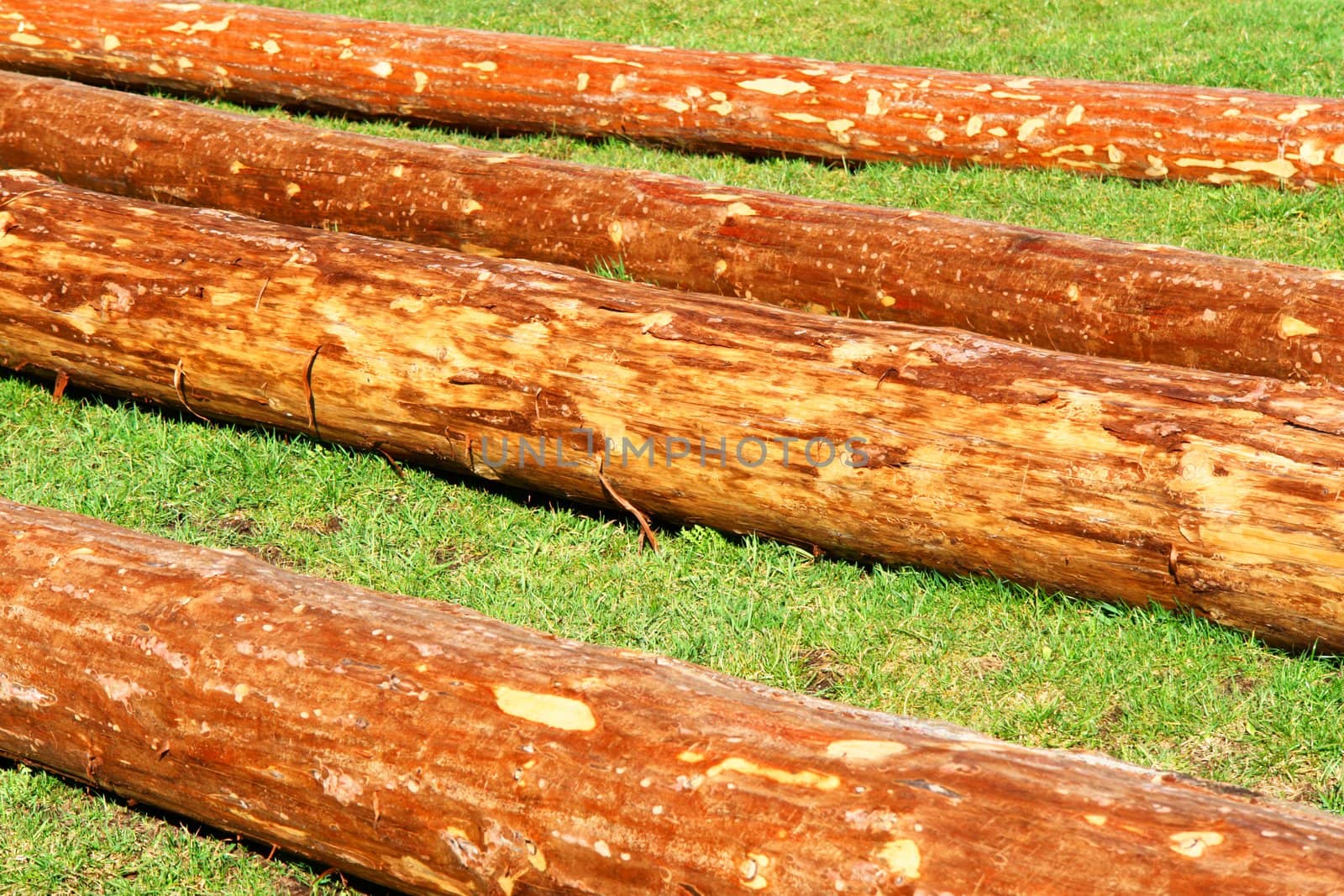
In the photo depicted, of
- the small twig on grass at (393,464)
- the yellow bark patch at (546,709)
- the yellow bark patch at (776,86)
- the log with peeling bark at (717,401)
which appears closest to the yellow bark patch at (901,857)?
the yellow bark patch at (546,709)

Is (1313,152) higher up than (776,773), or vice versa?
(1313,152)

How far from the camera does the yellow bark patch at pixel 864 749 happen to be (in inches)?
102

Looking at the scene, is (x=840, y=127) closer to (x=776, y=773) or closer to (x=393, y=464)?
(x=393, y=464)

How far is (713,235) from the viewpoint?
547cm

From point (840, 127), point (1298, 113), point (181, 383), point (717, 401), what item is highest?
point (1298, 113)

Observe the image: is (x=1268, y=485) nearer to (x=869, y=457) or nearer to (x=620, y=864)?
(x=869, y=457)

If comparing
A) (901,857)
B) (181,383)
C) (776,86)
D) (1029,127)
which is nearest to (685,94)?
(776,86)

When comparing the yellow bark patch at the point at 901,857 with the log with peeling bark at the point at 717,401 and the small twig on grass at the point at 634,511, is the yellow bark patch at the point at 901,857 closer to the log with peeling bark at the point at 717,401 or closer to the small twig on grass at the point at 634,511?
the log with peeling bark at the point at 717,401

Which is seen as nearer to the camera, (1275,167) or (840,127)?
(1275,167)

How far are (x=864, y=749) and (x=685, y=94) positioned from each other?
218 inches

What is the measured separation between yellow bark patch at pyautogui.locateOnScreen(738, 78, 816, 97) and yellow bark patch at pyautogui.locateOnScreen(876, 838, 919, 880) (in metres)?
5.67

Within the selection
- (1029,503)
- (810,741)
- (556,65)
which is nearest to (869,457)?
(1029,503)

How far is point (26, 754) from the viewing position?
10.9 feet

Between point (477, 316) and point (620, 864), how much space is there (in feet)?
7.31
